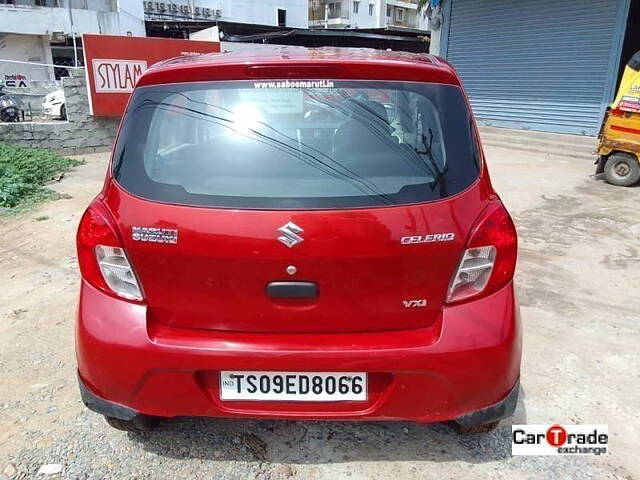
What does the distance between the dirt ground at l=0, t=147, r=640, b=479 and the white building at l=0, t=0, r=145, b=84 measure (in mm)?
28806

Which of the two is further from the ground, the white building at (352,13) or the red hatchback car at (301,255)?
the white building at (352,13)

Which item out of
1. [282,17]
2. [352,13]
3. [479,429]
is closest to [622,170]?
[479,429]

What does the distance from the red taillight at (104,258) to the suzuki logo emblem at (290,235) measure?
1.97 feet

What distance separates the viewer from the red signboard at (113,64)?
32.3ft

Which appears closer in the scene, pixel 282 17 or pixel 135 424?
pixel 135 424

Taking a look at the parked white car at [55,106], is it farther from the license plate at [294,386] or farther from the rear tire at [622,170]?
the license plate at [294,386]

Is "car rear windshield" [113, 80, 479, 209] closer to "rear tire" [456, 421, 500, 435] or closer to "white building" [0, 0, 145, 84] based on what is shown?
"rear tire" [456, 421, 500, 435]

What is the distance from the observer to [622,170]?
25.7 ft

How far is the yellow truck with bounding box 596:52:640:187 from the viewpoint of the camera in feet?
23.6

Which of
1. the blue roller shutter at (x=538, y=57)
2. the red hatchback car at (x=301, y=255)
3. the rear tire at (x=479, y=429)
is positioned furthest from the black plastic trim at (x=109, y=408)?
the blue roller shutter at (x=538, y=57)

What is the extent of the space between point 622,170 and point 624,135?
61 cm

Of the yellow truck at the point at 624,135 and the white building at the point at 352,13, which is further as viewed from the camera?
the white building at the point at 352,13

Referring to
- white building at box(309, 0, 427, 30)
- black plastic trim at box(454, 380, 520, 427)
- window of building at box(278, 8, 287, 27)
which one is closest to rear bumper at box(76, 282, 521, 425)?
black plastic trim at box(454, 380, 520, 427)

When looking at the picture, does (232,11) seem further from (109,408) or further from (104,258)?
(109,408)
